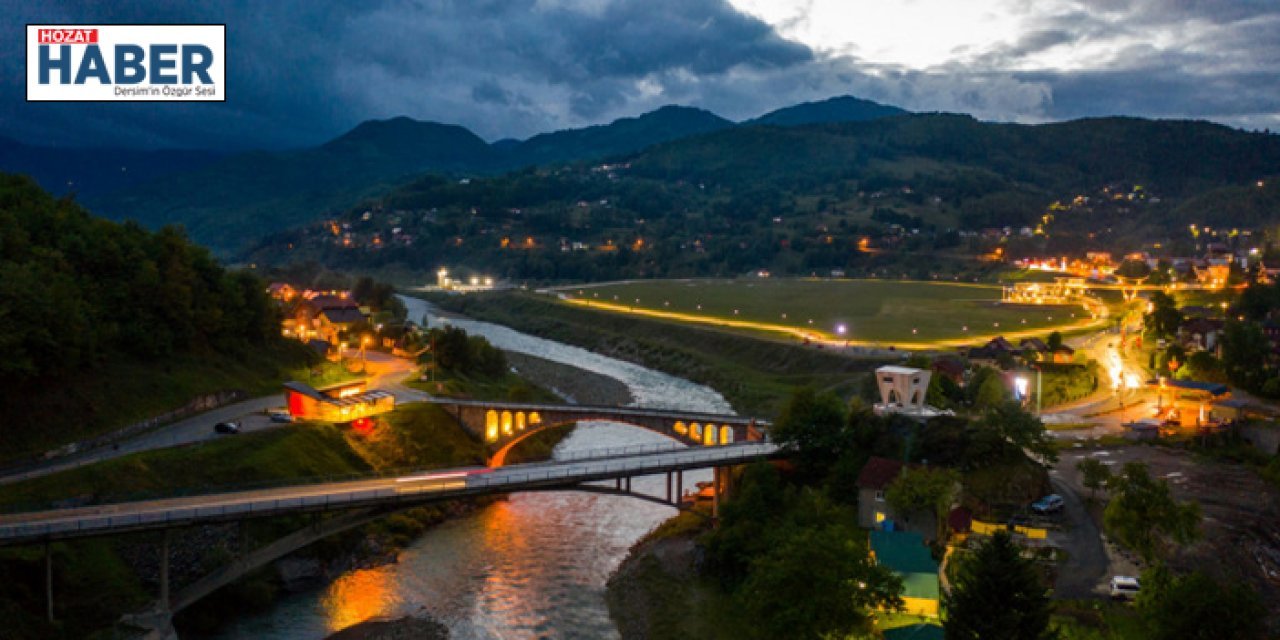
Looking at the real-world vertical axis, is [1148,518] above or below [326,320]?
below

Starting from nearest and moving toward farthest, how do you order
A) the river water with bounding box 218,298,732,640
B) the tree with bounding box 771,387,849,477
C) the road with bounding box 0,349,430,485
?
the river water with bounding box 218,298,732,640, the road with bounding box 0,349,430,485, the tree with bounding box 771,387,849,477

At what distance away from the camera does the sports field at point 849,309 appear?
105562mm

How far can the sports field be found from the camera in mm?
105562

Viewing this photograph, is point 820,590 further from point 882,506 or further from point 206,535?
point 206,535

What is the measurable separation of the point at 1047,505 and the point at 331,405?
1609 inches

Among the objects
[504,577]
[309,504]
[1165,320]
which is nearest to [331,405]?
[309,504]

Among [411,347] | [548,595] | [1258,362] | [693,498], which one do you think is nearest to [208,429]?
[548,595]

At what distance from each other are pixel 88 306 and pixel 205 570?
25.3 meters

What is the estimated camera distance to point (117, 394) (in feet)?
177

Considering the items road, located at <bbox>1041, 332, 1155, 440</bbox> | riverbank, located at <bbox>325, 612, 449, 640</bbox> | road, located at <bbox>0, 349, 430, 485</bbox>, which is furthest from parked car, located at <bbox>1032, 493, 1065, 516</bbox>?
road, located at <bbox>0, 349, 430, 485</bbox>

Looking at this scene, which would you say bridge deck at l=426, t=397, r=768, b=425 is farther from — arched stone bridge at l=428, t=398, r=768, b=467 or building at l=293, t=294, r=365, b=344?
building at l=293, t=294, r=365, b=344

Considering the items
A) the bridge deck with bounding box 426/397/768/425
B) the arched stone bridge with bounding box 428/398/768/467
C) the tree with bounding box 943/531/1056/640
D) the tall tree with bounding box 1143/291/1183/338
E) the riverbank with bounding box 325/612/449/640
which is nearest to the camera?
the tree with bounding box 943/531/1056/640

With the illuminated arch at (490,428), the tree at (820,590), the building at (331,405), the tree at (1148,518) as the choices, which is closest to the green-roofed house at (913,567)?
the tree at (820,590)

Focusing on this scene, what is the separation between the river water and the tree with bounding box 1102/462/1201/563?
2116 centimetres
